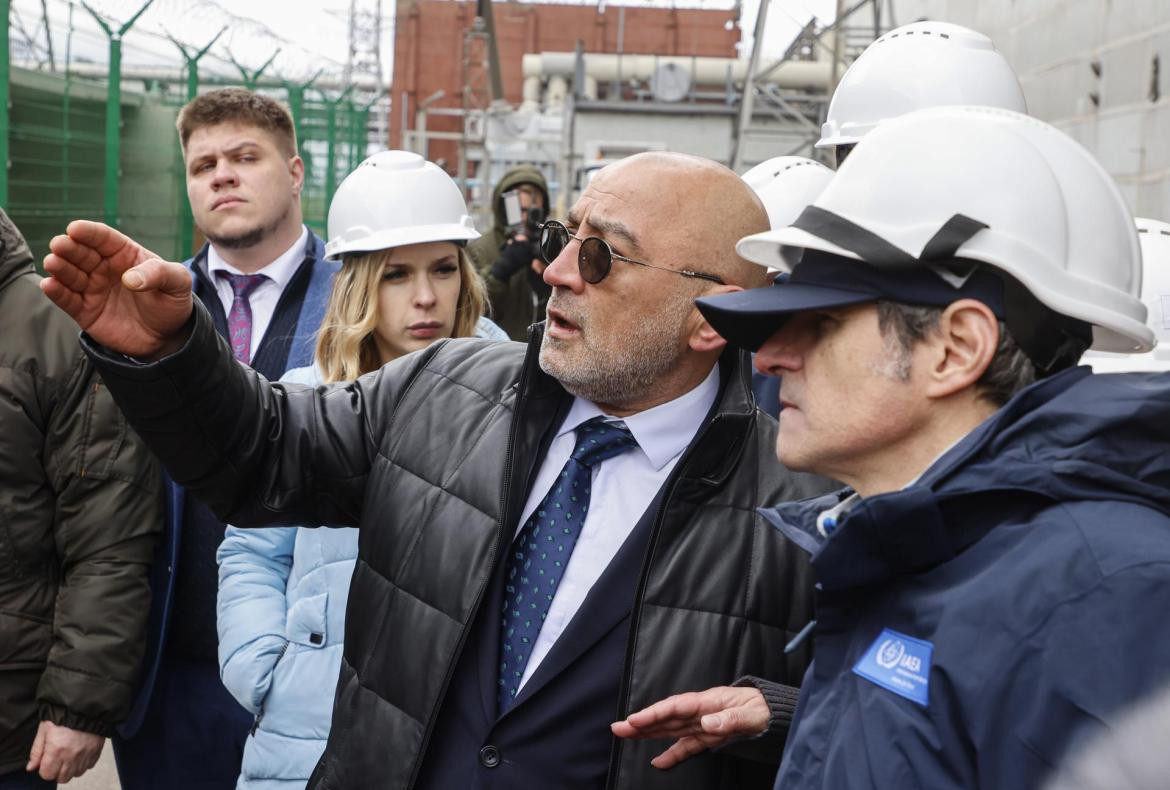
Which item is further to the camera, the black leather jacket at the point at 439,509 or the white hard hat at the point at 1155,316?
the white hard hat at the point at 1155,316

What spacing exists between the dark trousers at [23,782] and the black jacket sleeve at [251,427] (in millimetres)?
1227

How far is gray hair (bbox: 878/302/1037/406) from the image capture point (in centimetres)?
163

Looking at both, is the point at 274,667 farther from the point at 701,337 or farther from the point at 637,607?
the point at 701,337

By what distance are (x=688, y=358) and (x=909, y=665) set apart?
1132mm

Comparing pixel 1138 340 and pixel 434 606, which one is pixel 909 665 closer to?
pixel 1138 340

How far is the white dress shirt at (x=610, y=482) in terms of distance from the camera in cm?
232

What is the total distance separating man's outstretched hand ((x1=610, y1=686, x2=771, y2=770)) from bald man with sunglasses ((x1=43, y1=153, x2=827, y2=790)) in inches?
0.7

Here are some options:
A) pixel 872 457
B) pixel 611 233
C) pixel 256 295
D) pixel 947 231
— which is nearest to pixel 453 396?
pixel 611 233

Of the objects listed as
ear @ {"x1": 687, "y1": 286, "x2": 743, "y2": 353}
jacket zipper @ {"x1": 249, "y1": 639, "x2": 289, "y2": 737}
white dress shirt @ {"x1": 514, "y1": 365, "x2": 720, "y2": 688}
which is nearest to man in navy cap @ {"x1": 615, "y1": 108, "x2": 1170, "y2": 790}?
white dress shirt @ {"x1": 514, "y1": 365, "x2": 720, "y2": 688}

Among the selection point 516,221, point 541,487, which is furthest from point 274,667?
point 516,221

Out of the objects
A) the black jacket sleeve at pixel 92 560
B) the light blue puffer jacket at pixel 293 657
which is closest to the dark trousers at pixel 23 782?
the black jacket sleeve at pixel 92 560

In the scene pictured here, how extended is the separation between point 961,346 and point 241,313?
117 inches

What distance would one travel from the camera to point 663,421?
250 centimetres

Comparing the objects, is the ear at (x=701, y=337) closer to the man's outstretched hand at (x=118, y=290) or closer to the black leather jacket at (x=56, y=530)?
the man's outstretched hand at (x=118, y=290)
